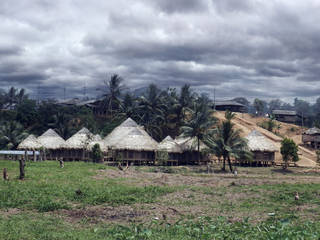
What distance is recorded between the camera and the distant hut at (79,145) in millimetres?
39125

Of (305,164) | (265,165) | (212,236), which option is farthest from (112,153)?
(212,236)

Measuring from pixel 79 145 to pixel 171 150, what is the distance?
1015 centimetres

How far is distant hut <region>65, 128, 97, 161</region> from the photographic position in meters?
39.1

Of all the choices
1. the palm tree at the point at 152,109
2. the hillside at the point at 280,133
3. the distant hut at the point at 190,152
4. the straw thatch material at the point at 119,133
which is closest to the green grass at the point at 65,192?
the distant hut at the point at 190,152

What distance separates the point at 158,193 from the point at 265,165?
85.1 ft

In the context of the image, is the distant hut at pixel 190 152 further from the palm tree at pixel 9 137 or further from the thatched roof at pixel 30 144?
the palm tree at pixel 9 137

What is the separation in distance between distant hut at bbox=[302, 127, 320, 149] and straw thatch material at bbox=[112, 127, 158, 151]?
2617cm

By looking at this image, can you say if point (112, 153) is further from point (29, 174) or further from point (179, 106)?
point (29, 174)

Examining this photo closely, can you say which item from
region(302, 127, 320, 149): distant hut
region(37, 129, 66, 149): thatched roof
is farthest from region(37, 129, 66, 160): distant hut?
region(302, 127, 320, 149): distant hut

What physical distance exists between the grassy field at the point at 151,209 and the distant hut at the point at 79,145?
16.6 m

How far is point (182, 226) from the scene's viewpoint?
11219mm

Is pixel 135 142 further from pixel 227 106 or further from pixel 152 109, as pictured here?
pixel 227 106

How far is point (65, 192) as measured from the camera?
55.0 ft

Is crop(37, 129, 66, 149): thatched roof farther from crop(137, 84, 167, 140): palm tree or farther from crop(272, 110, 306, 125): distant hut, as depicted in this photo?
crop(272, 110, 306, 125): distant hut
